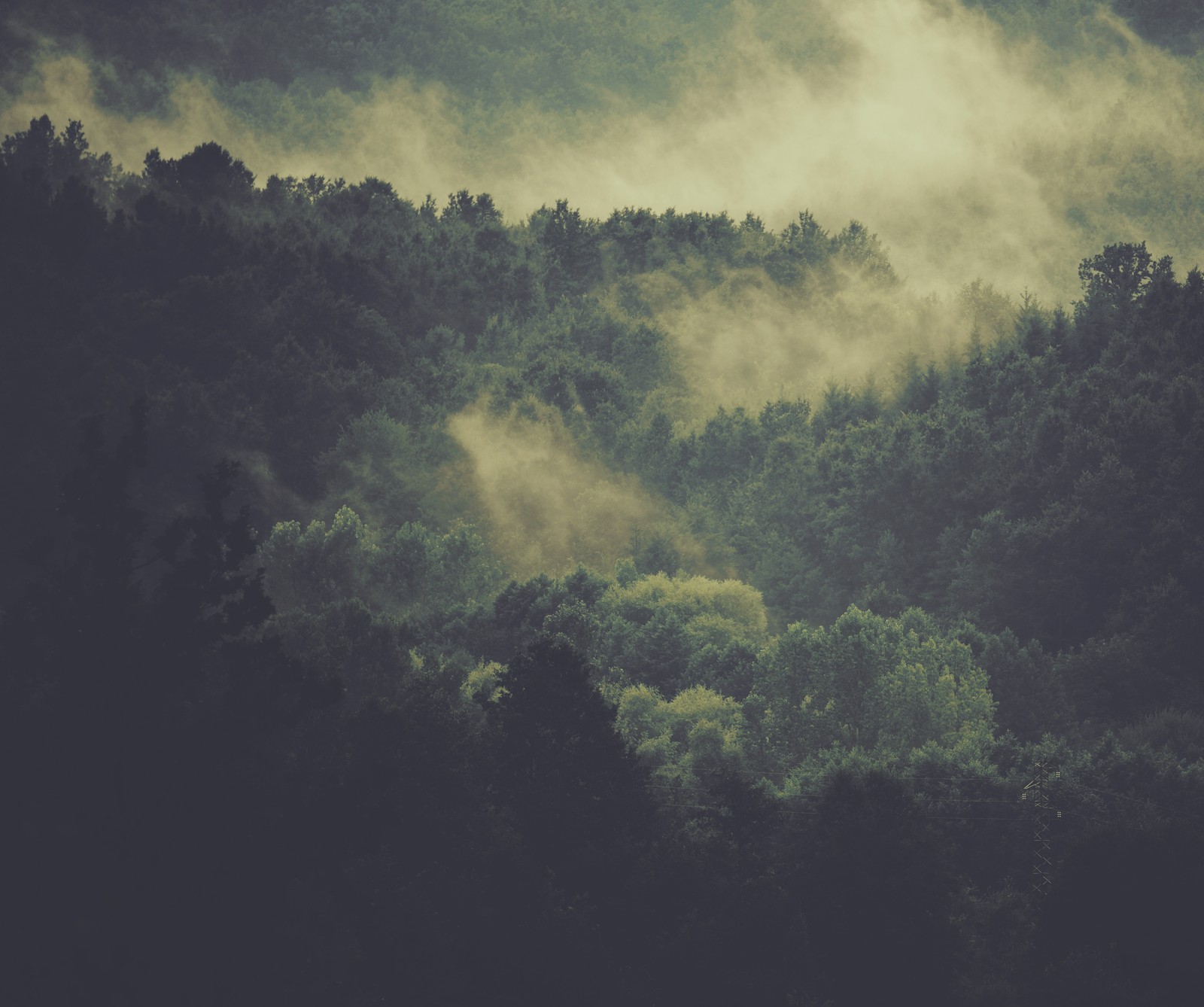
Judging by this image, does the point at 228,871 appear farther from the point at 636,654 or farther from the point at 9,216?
the point at 9,216

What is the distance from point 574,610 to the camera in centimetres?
7356

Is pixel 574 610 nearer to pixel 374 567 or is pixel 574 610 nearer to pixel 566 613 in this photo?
pixel 566 613

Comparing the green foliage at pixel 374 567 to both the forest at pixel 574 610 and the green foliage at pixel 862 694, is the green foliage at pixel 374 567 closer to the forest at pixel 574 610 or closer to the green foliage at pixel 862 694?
the forest at pixel 574 610

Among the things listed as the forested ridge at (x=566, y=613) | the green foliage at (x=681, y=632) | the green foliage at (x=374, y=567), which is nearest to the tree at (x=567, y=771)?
the forested ridge at (x=566, y=613)

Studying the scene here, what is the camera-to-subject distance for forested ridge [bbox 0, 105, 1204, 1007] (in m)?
41.1

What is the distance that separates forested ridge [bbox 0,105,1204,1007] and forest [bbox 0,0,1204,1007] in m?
0.18

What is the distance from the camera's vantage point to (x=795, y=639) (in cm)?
6850

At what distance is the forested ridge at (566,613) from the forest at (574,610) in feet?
0.61

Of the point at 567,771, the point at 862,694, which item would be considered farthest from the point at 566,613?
the point at 567,771

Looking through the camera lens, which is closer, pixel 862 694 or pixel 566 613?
pixel 862 694

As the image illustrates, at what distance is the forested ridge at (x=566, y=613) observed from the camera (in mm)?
41062

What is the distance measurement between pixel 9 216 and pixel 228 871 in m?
61.1

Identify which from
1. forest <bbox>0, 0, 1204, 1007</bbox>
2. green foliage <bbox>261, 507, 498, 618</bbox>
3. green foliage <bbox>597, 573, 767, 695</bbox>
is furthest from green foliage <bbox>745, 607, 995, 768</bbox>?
green foliage <bbox>261, 507, 498, 618</bbox>

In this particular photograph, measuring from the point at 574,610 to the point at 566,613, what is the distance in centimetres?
83
